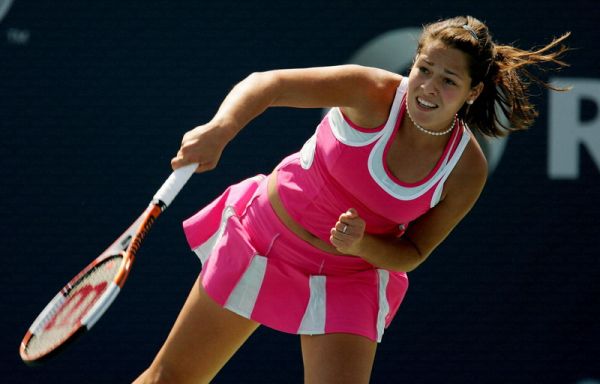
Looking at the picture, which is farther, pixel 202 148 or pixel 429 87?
pixel 429 87

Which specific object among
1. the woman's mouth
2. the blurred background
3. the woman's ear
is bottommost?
the blurred background

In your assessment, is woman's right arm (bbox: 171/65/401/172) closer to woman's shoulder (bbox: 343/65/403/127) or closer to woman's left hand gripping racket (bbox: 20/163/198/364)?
woman's shoulder (bbox: 343/65/403/127)

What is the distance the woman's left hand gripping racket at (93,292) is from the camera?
7.07ft

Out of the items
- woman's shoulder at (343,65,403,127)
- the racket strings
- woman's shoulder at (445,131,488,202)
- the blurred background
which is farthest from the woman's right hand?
the blurred background

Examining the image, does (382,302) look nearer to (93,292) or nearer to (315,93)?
(315,93)

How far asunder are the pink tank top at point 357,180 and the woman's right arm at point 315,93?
4 centimetres

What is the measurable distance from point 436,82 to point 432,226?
42 cm

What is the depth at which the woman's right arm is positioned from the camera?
7.68 ft

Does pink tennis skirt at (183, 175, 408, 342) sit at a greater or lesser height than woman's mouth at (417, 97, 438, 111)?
lesser

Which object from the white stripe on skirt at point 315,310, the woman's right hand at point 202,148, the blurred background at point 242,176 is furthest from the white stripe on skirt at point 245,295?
the blurred background at point 242,176

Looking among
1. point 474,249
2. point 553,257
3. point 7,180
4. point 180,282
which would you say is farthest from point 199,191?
point 553,257

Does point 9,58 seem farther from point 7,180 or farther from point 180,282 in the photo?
point 180,282

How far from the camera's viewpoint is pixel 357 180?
261cm

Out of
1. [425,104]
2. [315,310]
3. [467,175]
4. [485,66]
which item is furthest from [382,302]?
[485,66]
